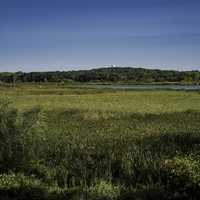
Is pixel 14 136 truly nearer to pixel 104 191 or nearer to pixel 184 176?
pixel 104 191

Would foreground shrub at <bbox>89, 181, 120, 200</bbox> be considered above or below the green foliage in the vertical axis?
below

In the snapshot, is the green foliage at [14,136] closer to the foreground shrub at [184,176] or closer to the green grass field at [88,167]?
the green grass field at [88,167]

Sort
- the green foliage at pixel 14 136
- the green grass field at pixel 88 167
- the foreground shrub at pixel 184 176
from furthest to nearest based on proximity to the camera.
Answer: the green foliage at pixel 14 136 → the green grass field at pixel 88 167 → the foreground shrub at pixel 184 176

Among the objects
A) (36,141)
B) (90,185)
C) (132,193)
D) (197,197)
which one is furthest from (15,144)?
(197,197)

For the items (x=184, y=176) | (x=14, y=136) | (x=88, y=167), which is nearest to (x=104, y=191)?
(x=184, y=176)

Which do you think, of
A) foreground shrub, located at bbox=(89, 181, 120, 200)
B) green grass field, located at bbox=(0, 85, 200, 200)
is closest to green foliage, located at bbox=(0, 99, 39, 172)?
green grass field, located at bbox=(0, 85, 200, 200)

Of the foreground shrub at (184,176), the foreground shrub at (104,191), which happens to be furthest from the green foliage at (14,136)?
the foreground shrub at (184,176)

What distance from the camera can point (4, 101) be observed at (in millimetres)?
14070

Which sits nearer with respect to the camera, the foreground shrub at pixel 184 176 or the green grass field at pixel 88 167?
the foreground shrub at pixel 184 176

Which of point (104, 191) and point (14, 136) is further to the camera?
point (14, 136)

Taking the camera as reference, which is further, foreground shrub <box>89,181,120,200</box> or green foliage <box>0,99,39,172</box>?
green foliage <box>0,99,39,172</box>

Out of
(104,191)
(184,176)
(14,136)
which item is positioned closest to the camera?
Answer: (104,191)

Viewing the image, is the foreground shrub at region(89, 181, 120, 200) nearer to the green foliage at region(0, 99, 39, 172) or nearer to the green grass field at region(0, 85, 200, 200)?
the green grass field at region(0, 85, 200, 200)

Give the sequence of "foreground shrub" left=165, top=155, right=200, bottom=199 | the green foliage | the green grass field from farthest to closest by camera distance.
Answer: the green foliage → the green grass field → "foreground shrub" left=165, top=155, right=200, bottom=199
